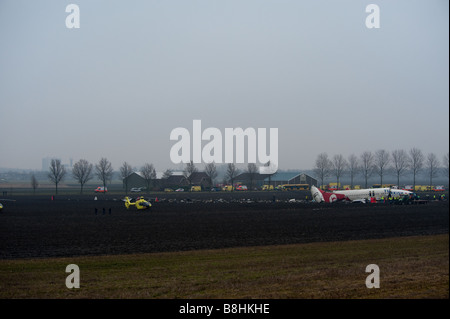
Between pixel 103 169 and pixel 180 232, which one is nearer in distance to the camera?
pixel 180 232

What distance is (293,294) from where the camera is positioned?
45.9 ft

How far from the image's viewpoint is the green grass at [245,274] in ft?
47.2

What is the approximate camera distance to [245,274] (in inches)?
695

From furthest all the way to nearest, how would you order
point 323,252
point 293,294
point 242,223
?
1. point 242,223
2. point 323,252
3. point 293,294

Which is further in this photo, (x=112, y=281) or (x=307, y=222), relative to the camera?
(x=307, y=222)

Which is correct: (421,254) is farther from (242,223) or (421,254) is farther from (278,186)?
(278,186)

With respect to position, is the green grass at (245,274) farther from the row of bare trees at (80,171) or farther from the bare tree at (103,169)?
the bare tree at (103,169)

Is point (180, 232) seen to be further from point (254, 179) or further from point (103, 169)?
point (254, 179)

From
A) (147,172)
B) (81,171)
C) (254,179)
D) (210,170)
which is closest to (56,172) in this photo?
(81,171)

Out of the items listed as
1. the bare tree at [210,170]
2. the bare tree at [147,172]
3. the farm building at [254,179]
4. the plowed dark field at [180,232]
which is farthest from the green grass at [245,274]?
the farm building at [254,179]

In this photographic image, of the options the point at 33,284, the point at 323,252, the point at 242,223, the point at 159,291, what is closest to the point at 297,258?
the point at 323,252

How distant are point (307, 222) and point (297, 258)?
18994 millimetres

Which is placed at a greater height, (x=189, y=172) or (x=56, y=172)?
(x=56, y=172)
